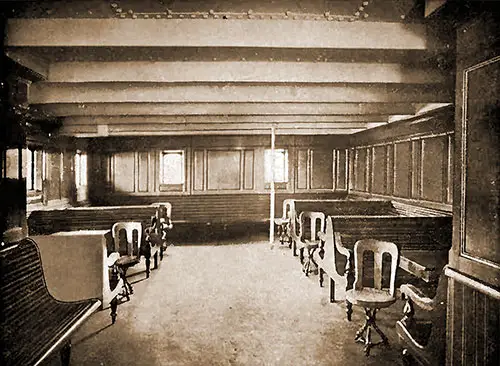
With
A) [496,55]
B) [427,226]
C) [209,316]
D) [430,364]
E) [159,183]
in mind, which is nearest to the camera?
[496,55]

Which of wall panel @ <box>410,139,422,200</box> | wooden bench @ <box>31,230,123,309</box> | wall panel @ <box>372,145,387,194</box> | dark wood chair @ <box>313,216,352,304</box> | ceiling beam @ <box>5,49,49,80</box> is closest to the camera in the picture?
ceiling beam @ <box>5,49,49,80</box>

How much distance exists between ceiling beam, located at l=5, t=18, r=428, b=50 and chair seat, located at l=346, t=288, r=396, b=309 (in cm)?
242

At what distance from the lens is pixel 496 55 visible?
2506 mm

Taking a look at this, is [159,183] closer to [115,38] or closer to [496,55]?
[115,38]

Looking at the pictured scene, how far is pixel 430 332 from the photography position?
10.4 ft

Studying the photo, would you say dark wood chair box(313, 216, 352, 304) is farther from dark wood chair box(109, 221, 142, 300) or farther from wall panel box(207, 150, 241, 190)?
wall panel box(207, 150, 241, 190)

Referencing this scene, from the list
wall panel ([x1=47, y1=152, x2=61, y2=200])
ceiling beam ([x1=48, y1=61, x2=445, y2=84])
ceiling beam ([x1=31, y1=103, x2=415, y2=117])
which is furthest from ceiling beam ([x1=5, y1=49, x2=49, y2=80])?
wall panel ([x1=47, y1=152, x2=61, y2=200])

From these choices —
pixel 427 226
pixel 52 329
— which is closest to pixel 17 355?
pixel 52 329

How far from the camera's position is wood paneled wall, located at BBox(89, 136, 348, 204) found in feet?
39.0

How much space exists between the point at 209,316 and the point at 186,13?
3490 millimetres

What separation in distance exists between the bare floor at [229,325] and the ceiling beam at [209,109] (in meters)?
2.78

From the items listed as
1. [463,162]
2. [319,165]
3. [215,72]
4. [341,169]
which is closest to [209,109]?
[215,72]

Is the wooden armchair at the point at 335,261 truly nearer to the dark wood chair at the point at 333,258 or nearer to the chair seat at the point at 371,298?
the dark wood chair at the point at 333,258

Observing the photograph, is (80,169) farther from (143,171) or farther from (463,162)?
(463,162)
